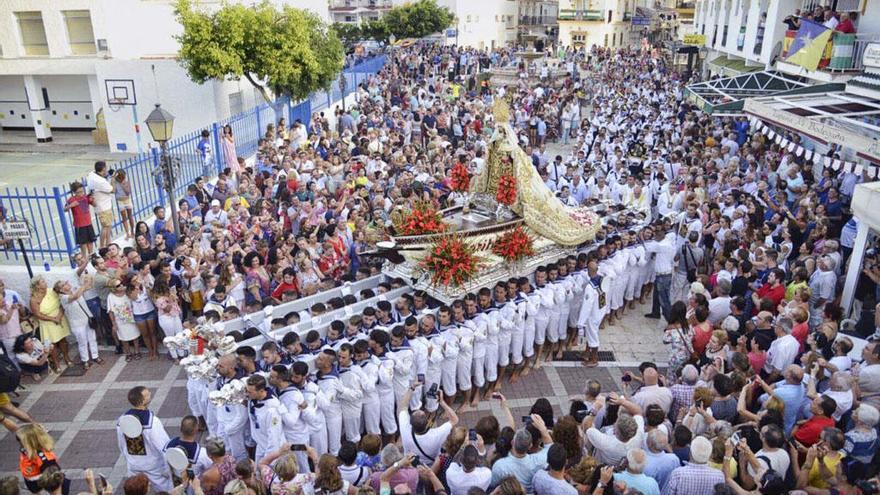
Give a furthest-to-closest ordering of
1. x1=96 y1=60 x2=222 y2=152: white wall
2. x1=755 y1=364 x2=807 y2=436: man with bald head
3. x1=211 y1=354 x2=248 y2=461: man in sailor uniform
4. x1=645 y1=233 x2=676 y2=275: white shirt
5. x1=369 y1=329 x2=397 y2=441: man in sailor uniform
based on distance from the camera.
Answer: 1. x1=96 y1=60 x2=222 y2=152: white wall
2. x1=645 y1=233 x2=676 y2=275: white shirt
3. x1=369 y1=329 x2=397 y2=441: man in sailor uniform
4. x1=211 y1=354 x2=248 y2=461: man in sailor uniform
5. x1=755 y1=364 x2=807 y2=436: man with bald head

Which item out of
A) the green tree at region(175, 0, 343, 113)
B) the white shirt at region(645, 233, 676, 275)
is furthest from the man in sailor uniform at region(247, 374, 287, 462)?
the green tree at region(175, 0, 343, 113)

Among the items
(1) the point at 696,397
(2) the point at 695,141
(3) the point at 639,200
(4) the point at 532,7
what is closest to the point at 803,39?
(2) the point at 695,141

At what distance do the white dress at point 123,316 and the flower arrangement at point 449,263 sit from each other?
14.0 ft

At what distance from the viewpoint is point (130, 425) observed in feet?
18.9

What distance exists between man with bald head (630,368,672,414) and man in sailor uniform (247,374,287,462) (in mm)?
3621

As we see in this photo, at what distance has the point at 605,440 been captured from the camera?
218 inches

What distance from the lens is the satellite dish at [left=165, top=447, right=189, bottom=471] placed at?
17.9 ft

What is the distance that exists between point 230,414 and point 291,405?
742mm

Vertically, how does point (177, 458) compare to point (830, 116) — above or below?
below

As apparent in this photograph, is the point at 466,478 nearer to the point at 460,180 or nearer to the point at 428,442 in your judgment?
the point at 428,442

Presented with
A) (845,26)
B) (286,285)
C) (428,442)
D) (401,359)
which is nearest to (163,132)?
(286,285)

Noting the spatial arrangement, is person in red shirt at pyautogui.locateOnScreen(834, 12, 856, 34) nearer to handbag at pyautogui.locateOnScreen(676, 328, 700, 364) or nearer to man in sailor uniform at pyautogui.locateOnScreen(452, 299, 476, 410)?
handbag at pyautogui.locateOnScreen(676, 328, 700, 364)

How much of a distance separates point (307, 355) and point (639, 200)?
8.87 metres

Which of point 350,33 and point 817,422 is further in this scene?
point 350,33
